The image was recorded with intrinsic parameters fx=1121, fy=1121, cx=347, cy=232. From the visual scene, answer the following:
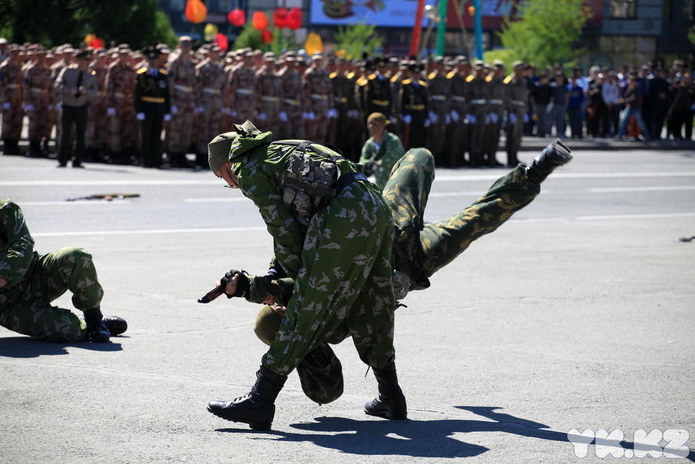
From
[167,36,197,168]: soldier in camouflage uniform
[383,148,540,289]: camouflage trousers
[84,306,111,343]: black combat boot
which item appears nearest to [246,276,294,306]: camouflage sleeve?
[383,148,540,289]: camouflage trousers

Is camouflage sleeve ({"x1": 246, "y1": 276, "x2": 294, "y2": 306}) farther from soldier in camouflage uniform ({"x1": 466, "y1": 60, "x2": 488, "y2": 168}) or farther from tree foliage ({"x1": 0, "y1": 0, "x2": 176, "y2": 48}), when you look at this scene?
tree foliage ({"x1": 0, "y1": 0, "x2": 176, "y2": 48})

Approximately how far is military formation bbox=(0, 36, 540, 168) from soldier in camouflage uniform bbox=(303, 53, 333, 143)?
20 millimetres

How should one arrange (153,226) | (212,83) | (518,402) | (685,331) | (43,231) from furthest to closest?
1. (212,83)
2. (153,226)
3. (43,231)
4. (685,331)
5. (518,402)

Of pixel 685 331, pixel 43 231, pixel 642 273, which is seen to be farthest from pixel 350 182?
pixel 43 231

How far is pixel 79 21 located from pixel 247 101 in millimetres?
13264

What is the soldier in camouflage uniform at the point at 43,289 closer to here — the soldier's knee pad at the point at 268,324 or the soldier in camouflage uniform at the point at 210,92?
the soldier's knee pad at the point at 268,324

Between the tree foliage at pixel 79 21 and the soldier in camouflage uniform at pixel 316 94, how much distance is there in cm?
1102

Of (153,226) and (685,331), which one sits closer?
(685,331)

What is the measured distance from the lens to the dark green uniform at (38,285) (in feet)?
23.0

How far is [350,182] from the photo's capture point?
17.8 feet

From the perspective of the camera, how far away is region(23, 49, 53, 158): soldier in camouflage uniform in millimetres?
21375

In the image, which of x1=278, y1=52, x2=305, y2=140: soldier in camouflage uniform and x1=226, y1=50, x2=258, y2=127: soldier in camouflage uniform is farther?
x1=278, y1=52, x2=305, y2=140: soldier in camouflage uniform

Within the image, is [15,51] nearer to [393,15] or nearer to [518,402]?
[518,402]

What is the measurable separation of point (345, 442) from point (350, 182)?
124 cm
